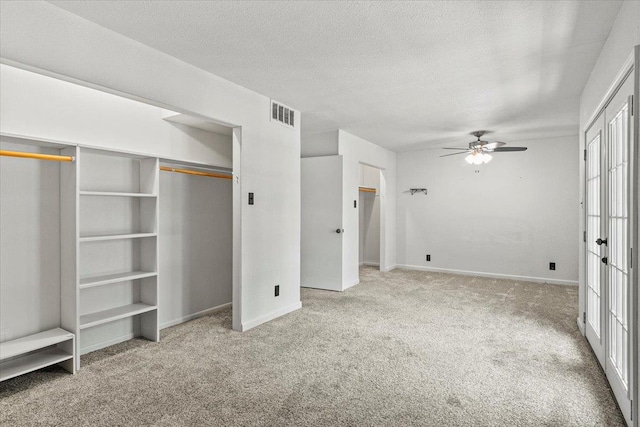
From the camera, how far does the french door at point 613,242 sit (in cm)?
209

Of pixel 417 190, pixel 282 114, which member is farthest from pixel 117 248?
pixel 417 190

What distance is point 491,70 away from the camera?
3.22 meters

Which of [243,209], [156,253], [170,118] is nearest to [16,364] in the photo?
[156,253]

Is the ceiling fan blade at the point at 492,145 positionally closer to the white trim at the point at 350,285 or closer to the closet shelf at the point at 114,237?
the white trim at the point at 350,285

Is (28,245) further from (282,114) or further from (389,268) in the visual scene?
(389,268)

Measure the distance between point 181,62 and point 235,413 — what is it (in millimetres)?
2754

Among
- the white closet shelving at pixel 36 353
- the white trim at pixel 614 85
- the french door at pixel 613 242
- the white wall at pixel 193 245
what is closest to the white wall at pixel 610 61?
the white trim at pixel 614 85

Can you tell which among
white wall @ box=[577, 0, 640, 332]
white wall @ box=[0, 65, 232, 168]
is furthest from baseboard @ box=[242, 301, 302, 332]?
white wall @ box=[577, 0, 640, 332]

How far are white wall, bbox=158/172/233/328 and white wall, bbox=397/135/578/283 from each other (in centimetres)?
429

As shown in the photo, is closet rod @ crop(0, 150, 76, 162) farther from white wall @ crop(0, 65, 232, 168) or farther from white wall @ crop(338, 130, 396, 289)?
white wall @ crop(338, 130, 396, 289)

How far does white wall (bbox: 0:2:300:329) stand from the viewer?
2164 millimetres

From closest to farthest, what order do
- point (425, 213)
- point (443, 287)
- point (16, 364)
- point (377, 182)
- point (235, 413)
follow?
point (235, 413) → point (16, 364) → point (443, 287) → point (425, 213) → point (377, 182)

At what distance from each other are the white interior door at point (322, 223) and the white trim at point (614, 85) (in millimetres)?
3201

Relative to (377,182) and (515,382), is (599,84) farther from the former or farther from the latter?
(377,182)
